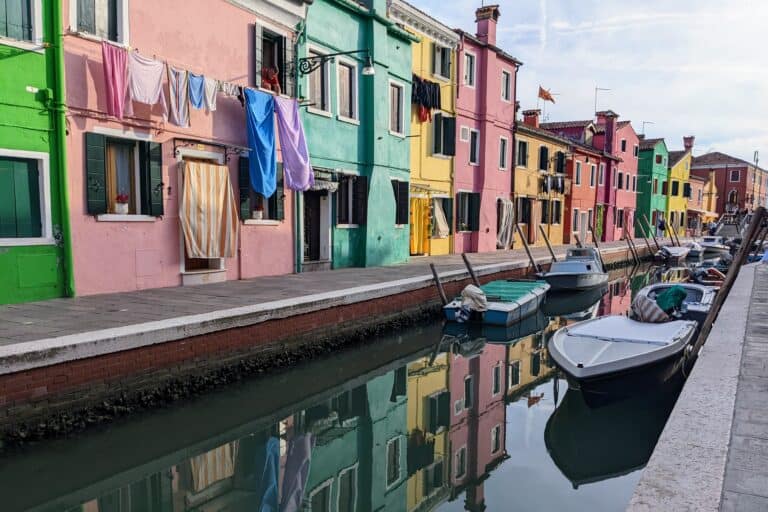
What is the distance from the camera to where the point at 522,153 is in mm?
25000

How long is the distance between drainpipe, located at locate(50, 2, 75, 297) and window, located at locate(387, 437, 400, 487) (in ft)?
17.4

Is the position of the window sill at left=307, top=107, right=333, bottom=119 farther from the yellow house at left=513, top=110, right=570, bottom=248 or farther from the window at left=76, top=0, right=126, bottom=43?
the yellow house at left=513, top=110, right=570, bottom=248

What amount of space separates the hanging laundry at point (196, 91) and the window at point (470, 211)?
12749mm

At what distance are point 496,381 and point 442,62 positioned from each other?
44.0 feet

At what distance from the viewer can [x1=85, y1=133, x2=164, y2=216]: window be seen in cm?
877

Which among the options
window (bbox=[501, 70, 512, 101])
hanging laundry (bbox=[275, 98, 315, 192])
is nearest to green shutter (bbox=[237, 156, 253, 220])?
hanging laundry (bbox=[275, 98, 315, 192])

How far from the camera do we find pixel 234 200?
1109 cm

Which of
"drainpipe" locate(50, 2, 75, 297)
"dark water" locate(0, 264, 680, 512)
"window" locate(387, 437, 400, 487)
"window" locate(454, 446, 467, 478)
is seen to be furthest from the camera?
"drainpipe" locate(50, 2, 75, 297)

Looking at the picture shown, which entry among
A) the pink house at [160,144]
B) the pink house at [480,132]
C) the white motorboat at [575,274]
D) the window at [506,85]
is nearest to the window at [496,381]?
the pink house at [160,144]

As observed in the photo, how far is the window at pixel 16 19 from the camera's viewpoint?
301 inches

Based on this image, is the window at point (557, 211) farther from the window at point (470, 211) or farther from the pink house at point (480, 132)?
the window at point (470, 211)

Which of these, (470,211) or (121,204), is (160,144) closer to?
(121,204)

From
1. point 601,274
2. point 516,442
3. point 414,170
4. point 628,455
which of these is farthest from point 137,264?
point 601,274

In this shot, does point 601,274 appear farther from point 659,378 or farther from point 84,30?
point 84,30
